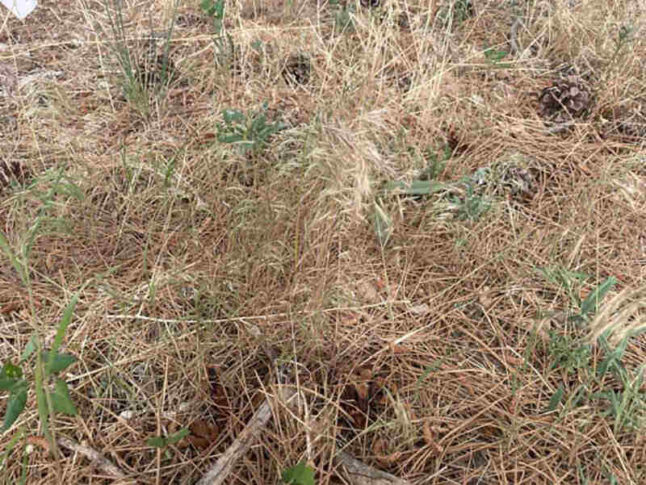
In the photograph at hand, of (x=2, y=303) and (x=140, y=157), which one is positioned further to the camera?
(x=140, y=157)

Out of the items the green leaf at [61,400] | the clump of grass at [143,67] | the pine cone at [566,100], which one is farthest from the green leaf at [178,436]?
the pine cone at [566,100]

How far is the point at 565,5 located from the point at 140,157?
1490 mm

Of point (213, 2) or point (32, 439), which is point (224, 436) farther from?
point (213, 2)

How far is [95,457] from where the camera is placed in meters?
1.04

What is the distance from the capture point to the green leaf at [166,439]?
1.00 meters

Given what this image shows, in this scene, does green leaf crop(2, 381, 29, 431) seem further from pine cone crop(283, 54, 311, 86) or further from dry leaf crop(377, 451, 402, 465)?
pine cone crop(283, 54, 311, 86)

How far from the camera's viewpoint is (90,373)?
113 cm

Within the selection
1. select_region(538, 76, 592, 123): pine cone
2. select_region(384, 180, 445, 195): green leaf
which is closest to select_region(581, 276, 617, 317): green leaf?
select_region(384, 180, 445, 195): green leaf

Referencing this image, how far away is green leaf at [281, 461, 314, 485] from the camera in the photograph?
959mm

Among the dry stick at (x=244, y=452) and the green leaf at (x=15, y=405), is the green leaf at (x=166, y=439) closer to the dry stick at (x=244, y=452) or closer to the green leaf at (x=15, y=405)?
the dry stick at (x=244, y=452)

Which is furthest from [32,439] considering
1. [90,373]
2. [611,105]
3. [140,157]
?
[611,105]

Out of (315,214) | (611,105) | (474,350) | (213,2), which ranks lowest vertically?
(474,350)

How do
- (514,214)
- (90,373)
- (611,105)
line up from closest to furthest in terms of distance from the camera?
(90,373), (514,214), (611,105)

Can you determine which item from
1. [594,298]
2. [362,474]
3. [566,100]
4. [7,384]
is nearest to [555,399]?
[594,298]
